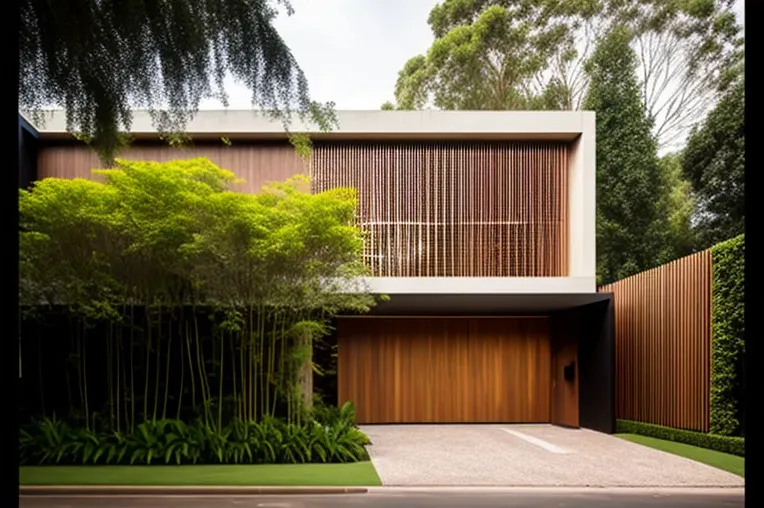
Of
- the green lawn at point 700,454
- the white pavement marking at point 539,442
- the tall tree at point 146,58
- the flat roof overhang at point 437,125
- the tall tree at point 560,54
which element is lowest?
the white pavement marking at point 539,442

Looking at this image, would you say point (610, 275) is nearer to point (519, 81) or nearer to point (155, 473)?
point (519, 81)

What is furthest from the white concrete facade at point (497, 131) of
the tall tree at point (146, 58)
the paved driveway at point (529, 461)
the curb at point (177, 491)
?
the tall tree at point (146, 58)

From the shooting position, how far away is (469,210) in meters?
12.7

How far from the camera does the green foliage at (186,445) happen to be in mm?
9117

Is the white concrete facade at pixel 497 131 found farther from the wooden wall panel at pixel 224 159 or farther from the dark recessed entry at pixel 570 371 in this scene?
the dark recessed entry at pixel 570 371

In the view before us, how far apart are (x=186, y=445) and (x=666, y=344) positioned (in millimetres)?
6116

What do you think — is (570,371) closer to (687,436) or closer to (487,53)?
(687,436)

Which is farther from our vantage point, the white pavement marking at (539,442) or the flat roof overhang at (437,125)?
the flat roof overhang at (437,125)

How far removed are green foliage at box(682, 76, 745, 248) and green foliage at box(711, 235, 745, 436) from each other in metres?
8.51

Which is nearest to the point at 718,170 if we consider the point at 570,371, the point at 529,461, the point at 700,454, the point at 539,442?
the point at 570,371

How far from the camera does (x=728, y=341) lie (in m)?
9.00

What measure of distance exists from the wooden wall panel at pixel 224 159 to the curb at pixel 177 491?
18.5 ft

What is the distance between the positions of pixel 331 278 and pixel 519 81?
515 inches

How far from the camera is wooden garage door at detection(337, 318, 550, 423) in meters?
14.2
